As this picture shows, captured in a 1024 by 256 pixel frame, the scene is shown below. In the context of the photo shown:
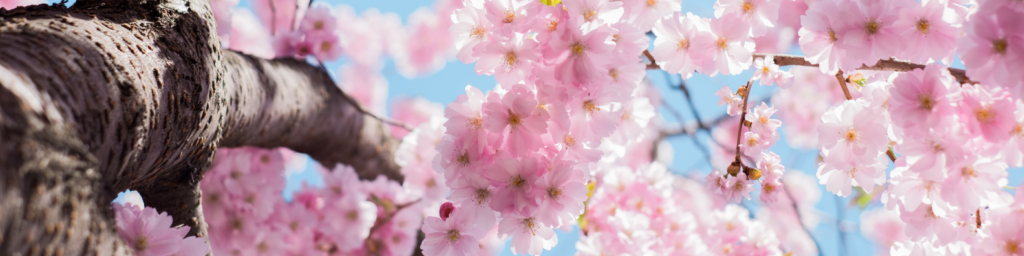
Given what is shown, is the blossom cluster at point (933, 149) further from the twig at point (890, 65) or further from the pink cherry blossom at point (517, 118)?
the pink cherry blossom at point (517, 118)

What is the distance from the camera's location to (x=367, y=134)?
2.25 metres

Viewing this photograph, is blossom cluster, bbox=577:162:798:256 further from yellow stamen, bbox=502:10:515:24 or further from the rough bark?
the rough bark

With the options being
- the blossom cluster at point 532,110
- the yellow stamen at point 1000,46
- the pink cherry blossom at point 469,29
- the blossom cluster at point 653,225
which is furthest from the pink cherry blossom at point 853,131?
the blossom cluster at point 653,225

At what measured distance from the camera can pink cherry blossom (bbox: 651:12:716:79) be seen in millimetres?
1106

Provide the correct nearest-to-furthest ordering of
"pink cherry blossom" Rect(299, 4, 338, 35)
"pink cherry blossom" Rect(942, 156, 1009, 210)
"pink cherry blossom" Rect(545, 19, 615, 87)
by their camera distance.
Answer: "pink cherry blossom" Rect(942, 156, 1009, 210) → "pink cherry blossom" Rect(545, 19, 615, 87) → "pink cherry blossom" Rect(299, 4, 338, 35)

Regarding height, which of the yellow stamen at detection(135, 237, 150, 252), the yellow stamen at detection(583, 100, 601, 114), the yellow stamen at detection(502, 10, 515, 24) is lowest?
the yellow stamen at detection(583, 100, 601, 114)

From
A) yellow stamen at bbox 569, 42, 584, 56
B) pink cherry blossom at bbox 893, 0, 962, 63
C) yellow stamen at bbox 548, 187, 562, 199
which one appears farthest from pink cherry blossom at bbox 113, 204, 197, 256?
pink cherry blossom at bbox 893, 0, 962, 63

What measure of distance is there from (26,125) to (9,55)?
17cm

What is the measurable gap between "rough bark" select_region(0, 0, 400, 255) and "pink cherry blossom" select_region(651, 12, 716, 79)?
3.06 feet

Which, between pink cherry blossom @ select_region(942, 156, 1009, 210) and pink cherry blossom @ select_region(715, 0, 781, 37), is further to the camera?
pink cherry blossom @ select_region(715, 0, 781, 37)

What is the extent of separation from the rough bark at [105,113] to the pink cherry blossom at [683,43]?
93 centimetres

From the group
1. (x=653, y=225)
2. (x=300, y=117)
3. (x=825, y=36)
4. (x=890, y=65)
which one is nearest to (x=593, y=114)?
(x=825, y=36)

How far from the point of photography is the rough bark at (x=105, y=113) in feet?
1.80

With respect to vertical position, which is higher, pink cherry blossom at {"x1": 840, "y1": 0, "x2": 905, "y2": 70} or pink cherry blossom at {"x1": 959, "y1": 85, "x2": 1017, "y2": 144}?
pink cherry blossom at {"x1": 840, "y1": 0, "x2": 905, "y2": 70}
